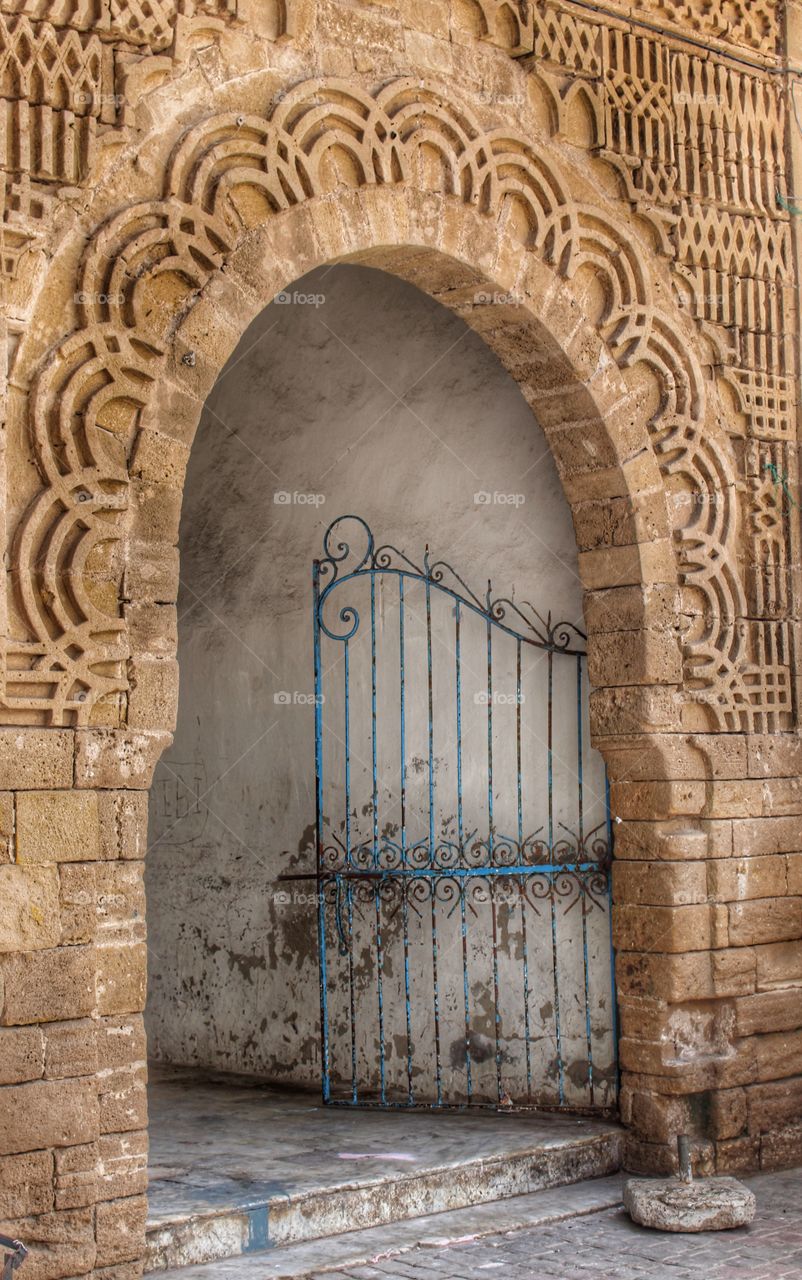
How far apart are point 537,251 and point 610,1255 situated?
3.91 meters

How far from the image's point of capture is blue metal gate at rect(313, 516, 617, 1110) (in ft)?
23.9

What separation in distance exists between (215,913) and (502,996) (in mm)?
1883

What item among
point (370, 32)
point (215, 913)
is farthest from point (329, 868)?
point (370, 32)

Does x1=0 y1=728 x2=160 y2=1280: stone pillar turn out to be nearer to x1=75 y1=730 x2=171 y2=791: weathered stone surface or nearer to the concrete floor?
x1=75 y1=730 x2=171 y2=791: weathered stone surface

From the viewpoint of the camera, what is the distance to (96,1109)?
500cm

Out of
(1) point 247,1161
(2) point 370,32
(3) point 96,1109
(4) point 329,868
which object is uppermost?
(2) point 370,32

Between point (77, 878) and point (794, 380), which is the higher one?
point (794, 380)

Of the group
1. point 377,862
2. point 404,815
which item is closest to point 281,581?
point 404,815

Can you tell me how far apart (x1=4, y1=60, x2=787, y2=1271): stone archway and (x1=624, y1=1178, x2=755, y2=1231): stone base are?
0.60m

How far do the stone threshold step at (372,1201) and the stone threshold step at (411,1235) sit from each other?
3 cm

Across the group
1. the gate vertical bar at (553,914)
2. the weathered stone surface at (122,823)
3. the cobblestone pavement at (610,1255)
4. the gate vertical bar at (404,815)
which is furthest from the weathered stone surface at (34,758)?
the gate vertical bar at (553,914)

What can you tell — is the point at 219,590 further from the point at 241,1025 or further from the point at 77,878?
the point at 77,878

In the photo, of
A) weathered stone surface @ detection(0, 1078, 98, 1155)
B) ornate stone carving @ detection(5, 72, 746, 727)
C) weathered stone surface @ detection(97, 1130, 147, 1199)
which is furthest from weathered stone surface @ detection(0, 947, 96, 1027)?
ornate stone carving @ detection(5, 72, 746, 727)

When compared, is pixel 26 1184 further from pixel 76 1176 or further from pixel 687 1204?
pixel 687 1204
